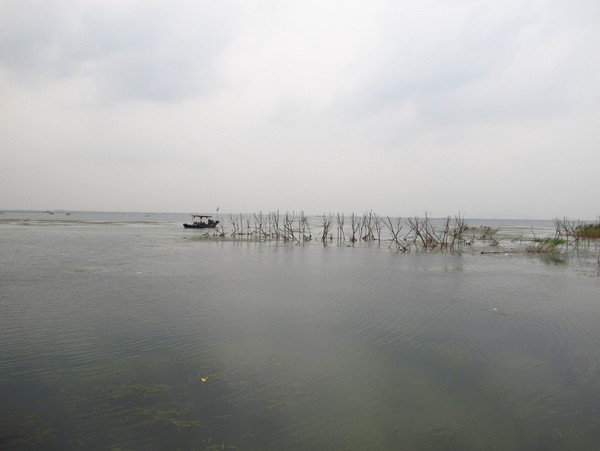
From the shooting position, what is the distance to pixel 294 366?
223 inches

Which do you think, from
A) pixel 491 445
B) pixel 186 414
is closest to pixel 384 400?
pixel 491 445

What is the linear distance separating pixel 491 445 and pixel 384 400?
48.9 inches

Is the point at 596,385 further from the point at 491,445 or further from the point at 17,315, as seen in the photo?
the point at 17,315

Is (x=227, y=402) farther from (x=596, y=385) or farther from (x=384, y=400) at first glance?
(x=596, y=385)

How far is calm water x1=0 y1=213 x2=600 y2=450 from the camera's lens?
398 centimetres

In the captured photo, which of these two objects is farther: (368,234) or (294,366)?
(368,234)

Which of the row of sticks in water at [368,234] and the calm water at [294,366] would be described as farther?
the row of sticks in water at [368,234]

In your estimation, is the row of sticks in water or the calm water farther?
the row of sticks in water

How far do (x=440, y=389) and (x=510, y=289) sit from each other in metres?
8.37

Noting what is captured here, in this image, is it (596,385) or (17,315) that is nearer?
(596,385)

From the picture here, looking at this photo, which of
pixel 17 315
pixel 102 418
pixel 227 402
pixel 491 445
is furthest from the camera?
pixel 17 315

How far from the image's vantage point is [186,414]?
4.23 m

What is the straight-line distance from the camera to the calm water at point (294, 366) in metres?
3.98

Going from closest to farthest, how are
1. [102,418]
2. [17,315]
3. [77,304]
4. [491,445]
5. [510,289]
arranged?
[491,445]
[102,418]
[17,315]
[77,304]
[510,289]
